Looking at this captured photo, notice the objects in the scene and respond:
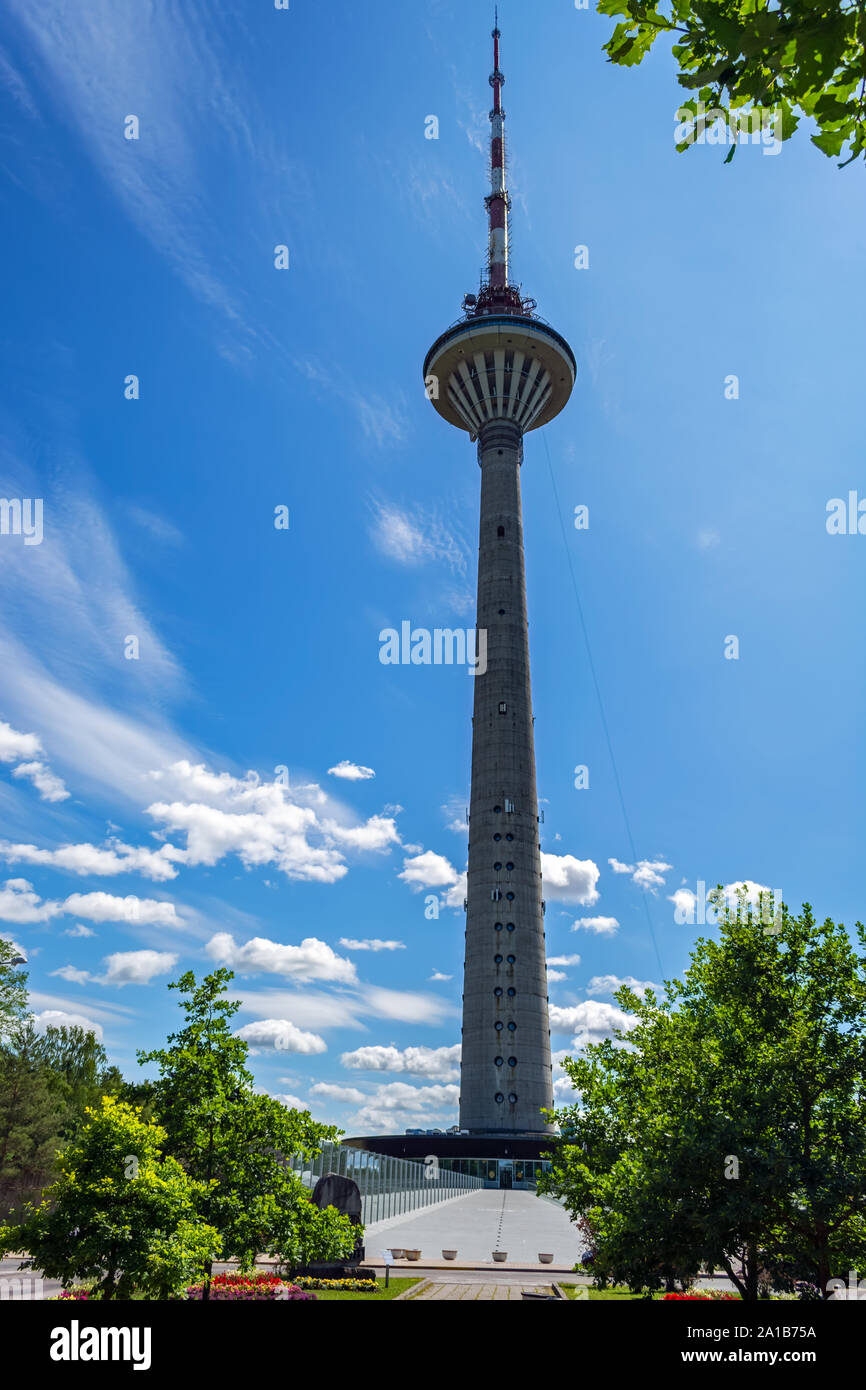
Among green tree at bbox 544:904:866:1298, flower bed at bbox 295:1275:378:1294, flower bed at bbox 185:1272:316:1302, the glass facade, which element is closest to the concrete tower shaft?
the glass facade

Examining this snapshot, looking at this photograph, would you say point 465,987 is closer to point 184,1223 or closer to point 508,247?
point 184,1223

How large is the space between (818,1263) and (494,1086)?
244ft

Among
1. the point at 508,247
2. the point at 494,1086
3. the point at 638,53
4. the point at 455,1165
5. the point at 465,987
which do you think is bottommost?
the point at 455,1165

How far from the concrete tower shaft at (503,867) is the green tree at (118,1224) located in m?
74.8

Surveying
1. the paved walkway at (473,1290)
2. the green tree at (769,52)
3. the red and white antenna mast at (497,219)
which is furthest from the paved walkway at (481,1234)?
the red and white antenna mast at (497,219)

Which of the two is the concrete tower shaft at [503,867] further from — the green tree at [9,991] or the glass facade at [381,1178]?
the green tree at [9,991]

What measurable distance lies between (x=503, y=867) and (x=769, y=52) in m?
90.5

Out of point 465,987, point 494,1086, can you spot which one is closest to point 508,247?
point 465,987

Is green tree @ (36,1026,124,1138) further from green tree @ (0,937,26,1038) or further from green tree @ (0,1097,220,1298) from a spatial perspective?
green tree @ (0,1097,220,1298)

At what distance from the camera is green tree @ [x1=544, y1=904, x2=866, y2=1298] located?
1811cm

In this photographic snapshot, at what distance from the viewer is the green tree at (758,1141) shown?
18.1m

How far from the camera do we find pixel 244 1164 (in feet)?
69.6

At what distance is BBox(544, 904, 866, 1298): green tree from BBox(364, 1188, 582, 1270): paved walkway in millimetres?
18021

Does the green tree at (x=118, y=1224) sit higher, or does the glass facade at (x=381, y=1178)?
the green tree at (x=118, y=1224)
